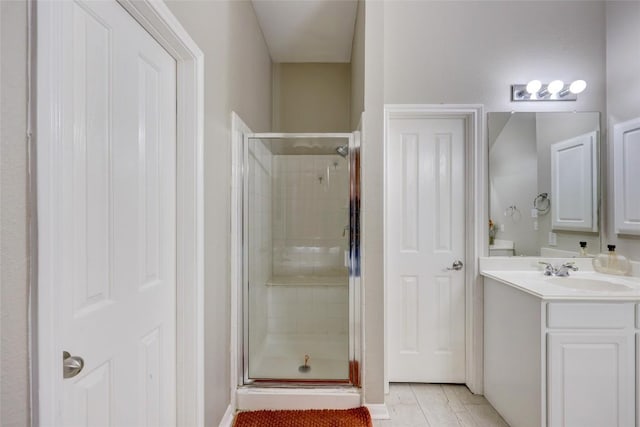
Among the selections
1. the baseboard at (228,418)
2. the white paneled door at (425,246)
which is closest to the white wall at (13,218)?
the baseboard at (228,418)

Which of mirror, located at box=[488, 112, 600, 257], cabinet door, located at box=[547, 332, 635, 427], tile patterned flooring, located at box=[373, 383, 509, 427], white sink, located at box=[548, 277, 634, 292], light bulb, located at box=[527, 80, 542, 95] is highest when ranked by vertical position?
light bulb, located at box=[527, 80, 542, 95]

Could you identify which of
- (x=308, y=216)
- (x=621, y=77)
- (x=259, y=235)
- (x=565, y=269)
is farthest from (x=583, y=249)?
(x=259, y=235)

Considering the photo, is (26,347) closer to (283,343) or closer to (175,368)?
(175,368)

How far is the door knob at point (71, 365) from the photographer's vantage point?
809 mm

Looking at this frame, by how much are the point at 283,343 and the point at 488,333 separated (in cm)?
154

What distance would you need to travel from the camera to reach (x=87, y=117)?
89 cm

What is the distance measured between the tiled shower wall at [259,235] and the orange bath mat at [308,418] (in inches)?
18.0

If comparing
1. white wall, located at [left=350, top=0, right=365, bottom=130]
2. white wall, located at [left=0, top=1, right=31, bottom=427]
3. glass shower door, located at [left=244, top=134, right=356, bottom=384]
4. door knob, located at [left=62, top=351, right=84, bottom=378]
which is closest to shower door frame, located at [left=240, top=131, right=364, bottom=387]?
glass shower door, located at [left=244, top=134, right=356, bottom=384]

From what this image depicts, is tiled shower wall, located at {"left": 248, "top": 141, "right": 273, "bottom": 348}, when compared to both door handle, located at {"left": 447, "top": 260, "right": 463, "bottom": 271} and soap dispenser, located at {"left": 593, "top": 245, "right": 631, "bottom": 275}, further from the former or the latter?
soap dispenser, located at {"left": 593, "top": 245, "right": 631, "bottom": 275}

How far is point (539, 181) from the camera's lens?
7.69ft

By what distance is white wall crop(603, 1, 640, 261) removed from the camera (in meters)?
2.12

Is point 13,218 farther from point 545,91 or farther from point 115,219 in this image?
point 545,91

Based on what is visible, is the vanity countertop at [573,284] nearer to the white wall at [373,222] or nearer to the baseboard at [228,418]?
the white wall at [373,222]

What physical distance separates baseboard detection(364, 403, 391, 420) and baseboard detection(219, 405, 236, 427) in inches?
33.2
